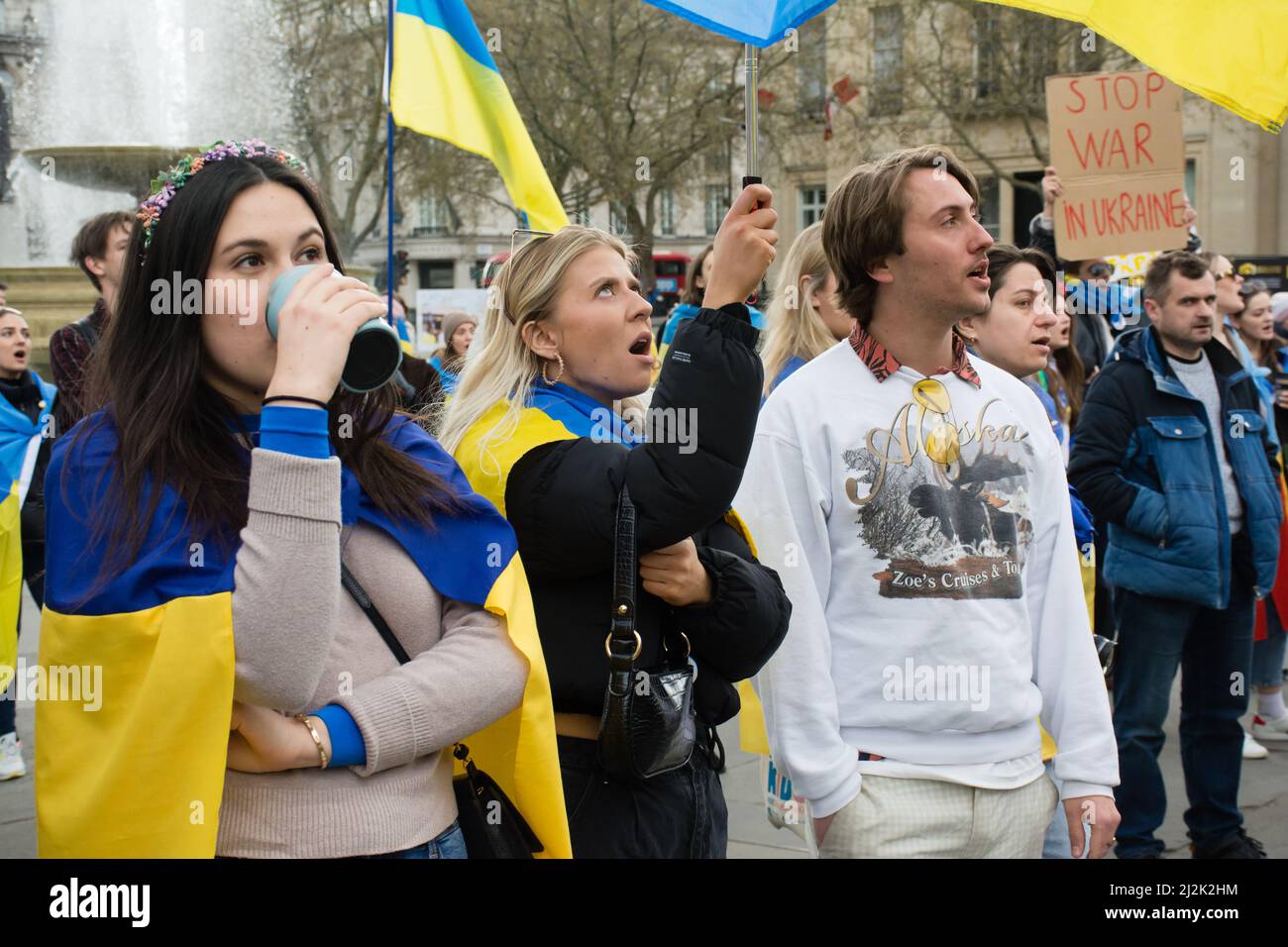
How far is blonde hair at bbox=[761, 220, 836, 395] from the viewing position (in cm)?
472

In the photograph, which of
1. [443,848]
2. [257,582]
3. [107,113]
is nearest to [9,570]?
[443,848]

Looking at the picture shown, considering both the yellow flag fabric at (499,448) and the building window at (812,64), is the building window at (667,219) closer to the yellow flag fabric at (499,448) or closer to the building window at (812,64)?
the building window at (812,64)

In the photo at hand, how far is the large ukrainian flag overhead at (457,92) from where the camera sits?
16.4 feet

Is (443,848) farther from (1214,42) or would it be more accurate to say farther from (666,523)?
(1214,42)

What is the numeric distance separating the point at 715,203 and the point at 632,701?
40.1 metres

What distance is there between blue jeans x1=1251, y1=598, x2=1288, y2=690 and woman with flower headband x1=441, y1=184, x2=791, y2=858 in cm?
469

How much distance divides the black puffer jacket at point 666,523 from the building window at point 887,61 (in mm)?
28062

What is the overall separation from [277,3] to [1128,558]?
25719mm

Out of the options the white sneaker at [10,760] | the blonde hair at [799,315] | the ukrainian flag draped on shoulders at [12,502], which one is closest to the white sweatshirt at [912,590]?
the blonde hair at [799,315]

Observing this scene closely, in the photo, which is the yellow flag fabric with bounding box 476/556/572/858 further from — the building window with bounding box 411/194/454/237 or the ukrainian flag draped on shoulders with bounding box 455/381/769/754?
the building window with bounding box 411/194/454/237

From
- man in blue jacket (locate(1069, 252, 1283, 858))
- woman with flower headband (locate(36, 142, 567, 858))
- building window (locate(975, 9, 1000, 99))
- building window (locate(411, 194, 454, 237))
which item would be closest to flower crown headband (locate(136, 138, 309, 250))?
woman with flower headband (locate(36, 142, 567, 858))

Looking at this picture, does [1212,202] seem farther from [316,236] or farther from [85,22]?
Result: [316,236]

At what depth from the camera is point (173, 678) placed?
5.94 feet

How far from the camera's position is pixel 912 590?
9.14ft
